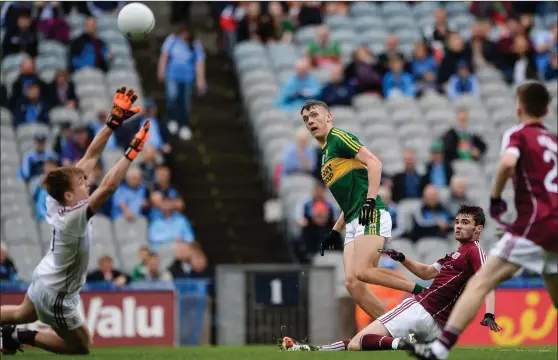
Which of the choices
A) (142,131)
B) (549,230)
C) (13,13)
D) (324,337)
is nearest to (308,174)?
(324,337)

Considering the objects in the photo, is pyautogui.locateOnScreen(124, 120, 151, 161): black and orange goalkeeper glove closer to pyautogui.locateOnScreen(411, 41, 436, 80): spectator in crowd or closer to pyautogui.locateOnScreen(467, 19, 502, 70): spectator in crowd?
pyautogui.locateOnScreen(411, 41, 436, 80): spectator in crowd

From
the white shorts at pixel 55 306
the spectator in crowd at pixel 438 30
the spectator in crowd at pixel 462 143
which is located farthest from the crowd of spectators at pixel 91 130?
the white shorts at pixel 55 306

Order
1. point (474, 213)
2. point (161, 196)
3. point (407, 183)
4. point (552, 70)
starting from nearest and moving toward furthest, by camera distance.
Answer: point (474, 213) → point (161, 196) → point (407, 183) → point (552, 70)

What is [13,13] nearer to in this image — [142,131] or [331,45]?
[331,45]

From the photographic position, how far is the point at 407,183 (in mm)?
16906

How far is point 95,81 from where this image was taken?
64.0 feet

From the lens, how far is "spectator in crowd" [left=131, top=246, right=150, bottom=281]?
15078 mm

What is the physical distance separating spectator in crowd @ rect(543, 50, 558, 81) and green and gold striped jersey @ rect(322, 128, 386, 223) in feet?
36.7

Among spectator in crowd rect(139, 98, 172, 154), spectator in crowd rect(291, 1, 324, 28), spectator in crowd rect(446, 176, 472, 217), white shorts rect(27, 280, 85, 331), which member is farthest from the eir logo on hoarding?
spectator in crowd rect(291, 1, 324, 28)

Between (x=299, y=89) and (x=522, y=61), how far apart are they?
4944mm

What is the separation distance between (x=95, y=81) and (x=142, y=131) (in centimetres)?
1073

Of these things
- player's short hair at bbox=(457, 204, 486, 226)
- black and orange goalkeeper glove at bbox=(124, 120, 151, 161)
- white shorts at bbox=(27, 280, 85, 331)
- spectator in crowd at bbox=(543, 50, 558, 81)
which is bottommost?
white shorts at bbox=(27, 280, 85, 331)

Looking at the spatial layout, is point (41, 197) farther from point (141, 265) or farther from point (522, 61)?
point (522, 61)

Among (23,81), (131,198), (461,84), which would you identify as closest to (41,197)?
(131,198)
